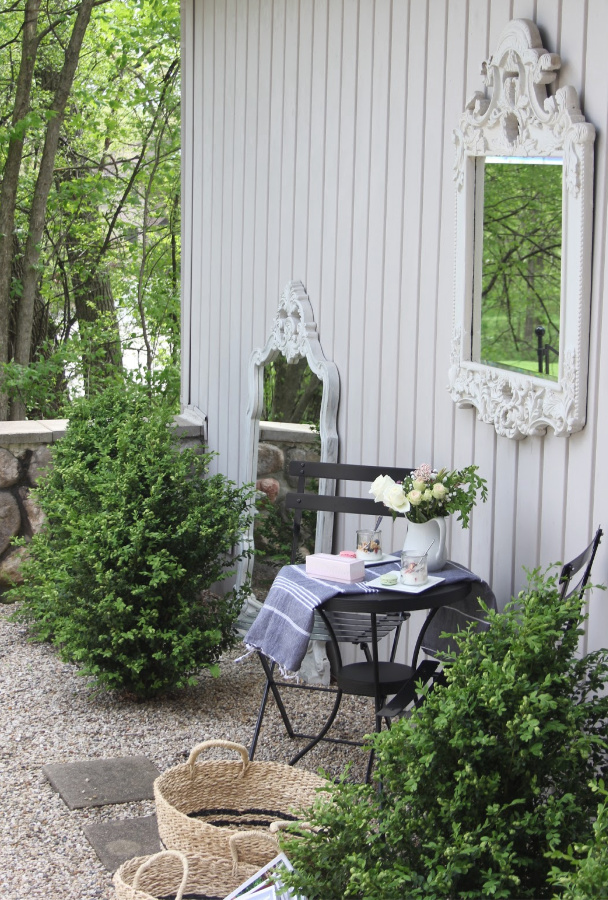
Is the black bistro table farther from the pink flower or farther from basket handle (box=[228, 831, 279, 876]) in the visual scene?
basket handle (box=[228, 831, 279, 876])

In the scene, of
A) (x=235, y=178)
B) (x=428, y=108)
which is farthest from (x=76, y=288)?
(x=428, y=108)

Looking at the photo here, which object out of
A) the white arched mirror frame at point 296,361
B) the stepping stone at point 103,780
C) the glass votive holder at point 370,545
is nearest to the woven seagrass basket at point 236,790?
the stepping stone at point 103,780

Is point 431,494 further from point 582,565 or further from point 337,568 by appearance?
point 582,565

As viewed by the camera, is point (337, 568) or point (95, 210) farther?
point (95, 210)

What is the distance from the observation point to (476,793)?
242cm

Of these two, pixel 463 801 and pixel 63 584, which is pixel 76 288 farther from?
pixel 463 801

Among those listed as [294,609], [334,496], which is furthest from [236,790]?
[334,496]

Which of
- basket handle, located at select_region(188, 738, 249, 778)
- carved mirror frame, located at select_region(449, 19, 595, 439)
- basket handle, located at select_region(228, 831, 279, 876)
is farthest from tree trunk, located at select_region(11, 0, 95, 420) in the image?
basket handle, located at select_region(228, 831, 279, 876)

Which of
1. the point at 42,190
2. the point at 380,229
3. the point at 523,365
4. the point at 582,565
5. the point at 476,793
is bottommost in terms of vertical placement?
the point at 476,793

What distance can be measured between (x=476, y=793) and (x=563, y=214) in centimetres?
174

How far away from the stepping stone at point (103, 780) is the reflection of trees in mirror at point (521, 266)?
199 cm

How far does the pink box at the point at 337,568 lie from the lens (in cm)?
365

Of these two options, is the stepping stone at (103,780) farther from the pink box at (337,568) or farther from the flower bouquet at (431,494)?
the flower bouquet at (431,494)

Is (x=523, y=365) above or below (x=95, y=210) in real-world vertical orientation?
below
